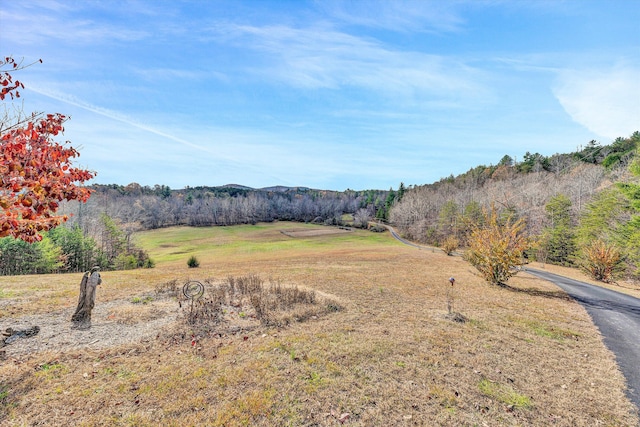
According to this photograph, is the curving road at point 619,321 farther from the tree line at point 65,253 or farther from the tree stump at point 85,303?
the tree line at point 65,253

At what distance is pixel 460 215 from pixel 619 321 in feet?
177

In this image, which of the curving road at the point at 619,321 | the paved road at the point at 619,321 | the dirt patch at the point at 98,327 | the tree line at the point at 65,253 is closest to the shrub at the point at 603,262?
the paved road at the point at 619,321

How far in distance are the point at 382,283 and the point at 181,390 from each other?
571 inches

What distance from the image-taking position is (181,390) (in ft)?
19.8

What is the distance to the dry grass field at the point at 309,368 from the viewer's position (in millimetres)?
5438

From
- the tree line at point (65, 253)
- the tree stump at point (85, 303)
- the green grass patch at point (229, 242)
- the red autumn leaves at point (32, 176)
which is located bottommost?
the green grass patch at point (229, 242)

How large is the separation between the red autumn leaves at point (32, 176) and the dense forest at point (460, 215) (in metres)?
20.8

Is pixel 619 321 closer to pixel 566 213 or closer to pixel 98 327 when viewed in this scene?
pixel 98 327

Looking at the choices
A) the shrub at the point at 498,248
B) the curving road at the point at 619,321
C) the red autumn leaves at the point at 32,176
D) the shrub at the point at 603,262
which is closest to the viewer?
the red autumn leaves at the point at 32,176

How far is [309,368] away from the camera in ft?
23.2

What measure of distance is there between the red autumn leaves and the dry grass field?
3.64 metres

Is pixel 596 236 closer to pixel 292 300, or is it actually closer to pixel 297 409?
pixel 292 300

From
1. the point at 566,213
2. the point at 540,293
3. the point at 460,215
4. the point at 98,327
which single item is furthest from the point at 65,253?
the point at 460,215

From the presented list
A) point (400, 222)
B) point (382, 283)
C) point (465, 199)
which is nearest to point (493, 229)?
point (382, 283)
